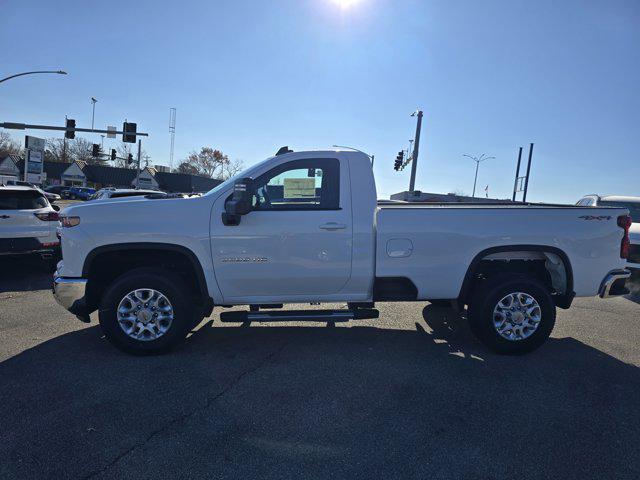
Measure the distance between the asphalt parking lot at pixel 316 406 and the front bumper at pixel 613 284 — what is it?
69 centimetres

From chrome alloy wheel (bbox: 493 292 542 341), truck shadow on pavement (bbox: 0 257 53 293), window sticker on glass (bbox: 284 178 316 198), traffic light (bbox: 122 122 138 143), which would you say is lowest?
truck shadow on pavement (bbox: 0 257 53 293)

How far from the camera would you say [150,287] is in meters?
4.13

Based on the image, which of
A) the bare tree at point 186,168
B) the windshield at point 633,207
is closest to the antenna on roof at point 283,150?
the windshield at point 633,207

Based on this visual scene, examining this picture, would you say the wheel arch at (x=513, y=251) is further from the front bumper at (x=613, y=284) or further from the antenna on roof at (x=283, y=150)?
the antenna on roof at (x=283, y=150)

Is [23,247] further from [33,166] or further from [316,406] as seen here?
[33,166]

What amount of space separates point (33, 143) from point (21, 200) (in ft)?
130

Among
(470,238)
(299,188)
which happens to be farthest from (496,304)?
(299,188)

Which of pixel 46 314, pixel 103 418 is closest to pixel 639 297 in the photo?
pixel 103 418

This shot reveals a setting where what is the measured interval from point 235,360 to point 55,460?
6.00 feet

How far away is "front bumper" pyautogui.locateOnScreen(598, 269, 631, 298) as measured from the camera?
4.46 m

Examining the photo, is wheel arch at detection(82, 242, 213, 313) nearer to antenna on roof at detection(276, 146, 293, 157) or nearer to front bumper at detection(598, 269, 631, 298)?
antenna on roof at detection(276, 146, 293, 157)

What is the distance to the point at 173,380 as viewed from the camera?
3.72 m

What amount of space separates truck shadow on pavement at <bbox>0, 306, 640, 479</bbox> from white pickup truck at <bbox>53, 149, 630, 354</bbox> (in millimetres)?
446

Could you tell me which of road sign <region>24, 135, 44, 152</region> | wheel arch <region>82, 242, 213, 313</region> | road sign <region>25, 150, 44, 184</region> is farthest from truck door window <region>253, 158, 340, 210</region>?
road sign <region>24, 135, 44, 152</region>
